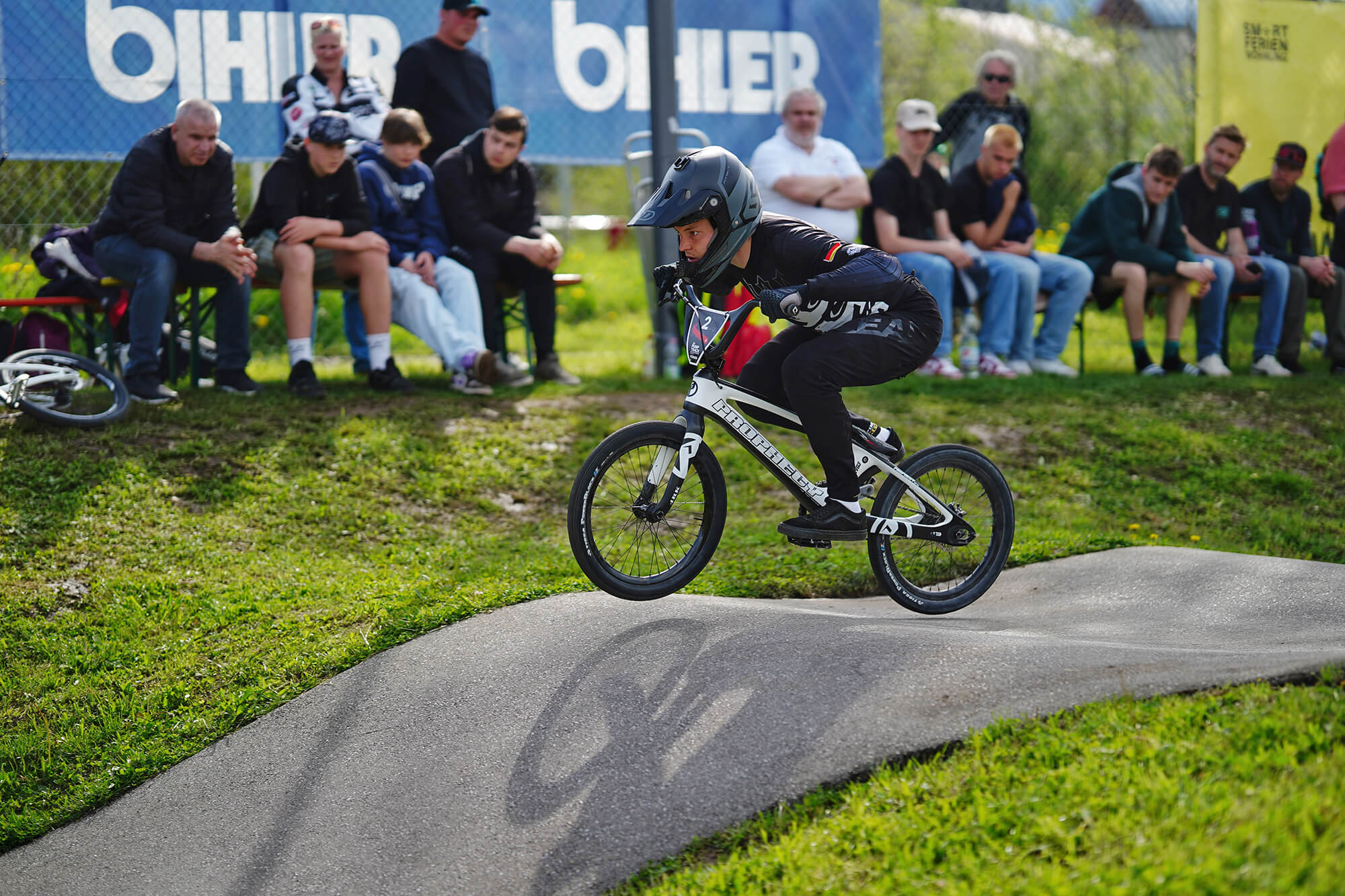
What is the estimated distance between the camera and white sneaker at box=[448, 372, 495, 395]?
867 cm

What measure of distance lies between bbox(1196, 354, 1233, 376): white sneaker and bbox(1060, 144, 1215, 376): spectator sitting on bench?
0.29ft

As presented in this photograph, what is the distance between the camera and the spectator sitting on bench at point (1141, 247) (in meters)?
10.6

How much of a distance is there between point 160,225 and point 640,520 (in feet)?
14.5

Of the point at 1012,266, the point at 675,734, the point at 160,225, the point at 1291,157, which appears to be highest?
the point at 1291,157

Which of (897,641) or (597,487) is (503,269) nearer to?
(597,487)

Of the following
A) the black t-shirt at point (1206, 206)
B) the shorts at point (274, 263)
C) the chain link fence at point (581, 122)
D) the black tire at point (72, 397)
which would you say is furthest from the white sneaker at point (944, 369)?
the black tire at point (72, 397)

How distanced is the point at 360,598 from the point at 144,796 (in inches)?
56.3

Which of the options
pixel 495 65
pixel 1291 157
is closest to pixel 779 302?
pixel 495 65

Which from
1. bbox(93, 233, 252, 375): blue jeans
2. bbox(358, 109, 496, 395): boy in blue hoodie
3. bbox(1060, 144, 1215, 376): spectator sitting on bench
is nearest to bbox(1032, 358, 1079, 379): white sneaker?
bbox(1060, 144, 1215, 376): spectator sitting on bench

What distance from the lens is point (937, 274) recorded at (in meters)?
9.69

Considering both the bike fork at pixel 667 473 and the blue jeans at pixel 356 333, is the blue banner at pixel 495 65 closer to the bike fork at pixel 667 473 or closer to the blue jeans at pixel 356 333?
the blue jeans at pixel 356 333

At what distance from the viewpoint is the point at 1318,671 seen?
394 centimetres

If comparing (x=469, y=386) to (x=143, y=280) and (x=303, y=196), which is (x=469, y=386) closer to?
(x=303, y=196)

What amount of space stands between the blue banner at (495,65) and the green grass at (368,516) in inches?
86.2
